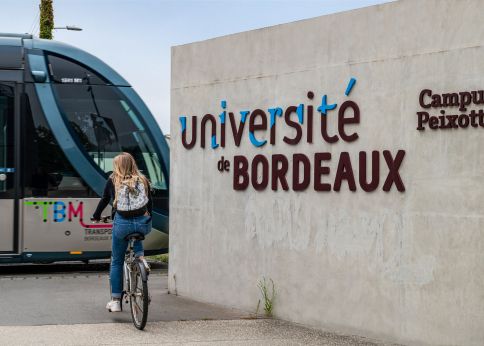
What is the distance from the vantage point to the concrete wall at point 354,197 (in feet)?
26.2

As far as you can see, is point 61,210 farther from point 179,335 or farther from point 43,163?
point 179,335

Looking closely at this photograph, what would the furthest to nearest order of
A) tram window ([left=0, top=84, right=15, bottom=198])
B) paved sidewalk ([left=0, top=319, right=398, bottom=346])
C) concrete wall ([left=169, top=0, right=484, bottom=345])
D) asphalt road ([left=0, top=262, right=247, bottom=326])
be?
tram window ([left=0, top=84, right=15, bottom=198]), asphalt road ([left=0, top=262, right=247, bottom=326]), paved sidewalk ([left=0, top=319, right=398, bottom=346]), concrete wall ([left=169, top=0, right=484, bottom=345])

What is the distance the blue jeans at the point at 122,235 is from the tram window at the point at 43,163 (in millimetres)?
4881

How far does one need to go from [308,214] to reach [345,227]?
579 millimetres

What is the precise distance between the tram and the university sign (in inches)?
153

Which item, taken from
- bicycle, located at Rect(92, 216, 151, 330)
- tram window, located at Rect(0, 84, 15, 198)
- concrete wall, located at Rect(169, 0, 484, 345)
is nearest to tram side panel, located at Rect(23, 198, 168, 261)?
tram window, located at Rect(0, 84, 15, 198)

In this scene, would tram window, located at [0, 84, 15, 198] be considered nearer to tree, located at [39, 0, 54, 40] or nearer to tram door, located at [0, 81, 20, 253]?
tram door, located at [0, 81, 20, 253]

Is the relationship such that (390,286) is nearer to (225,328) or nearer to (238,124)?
(225,328)

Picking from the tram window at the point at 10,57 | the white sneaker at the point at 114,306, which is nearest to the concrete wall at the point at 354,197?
the white sneaker at the point at 114,306

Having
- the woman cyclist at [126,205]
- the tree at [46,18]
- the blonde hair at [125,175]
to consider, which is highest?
the tree at [46,18]

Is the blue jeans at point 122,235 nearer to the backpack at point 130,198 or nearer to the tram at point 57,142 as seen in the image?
the backpack at point 130,198

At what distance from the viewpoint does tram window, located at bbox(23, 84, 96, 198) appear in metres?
14.4

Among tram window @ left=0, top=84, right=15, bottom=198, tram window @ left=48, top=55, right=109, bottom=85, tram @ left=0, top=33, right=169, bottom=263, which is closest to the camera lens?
tram window @ left=0, top=84, right=15, bottom=198

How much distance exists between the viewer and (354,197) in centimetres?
905
